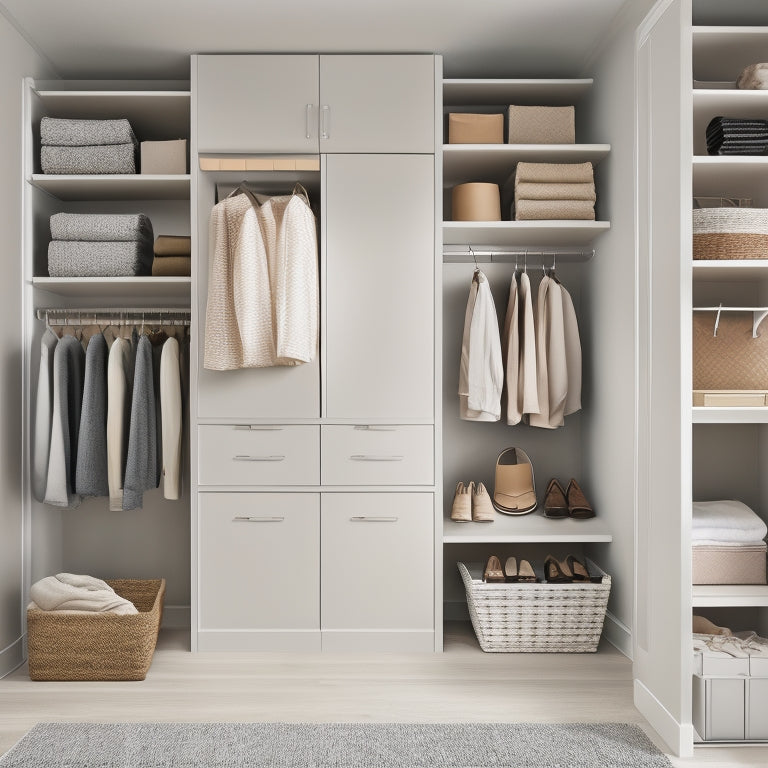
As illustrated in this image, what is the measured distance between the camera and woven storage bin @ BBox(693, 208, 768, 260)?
2.41 m

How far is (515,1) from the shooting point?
2857mm

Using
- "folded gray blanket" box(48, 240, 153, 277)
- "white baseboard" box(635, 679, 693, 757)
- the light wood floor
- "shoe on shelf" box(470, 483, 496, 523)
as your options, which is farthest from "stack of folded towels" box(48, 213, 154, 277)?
"white baseboard" box(635, 679, 693, 757)

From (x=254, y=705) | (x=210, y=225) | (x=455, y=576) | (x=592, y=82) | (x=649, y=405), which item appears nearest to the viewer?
(x=649, y=405)

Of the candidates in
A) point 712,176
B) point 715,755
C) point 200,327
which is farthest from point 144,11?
point 715,755

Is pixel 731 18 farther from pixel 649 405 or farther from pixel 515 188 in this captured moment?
pixel 649 405

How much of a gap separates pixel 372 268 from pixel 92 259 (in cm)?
119

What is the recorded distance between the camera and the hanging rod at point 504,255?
3.43 meters

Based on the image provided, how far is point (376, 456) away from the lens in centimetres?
316

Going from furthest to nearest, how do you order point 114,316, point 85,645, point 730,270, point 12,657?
point 114,316 → point 12,657 → point 85,645 → point 730,270

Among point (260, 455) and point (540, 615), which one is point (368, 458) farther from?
point (540, 615)

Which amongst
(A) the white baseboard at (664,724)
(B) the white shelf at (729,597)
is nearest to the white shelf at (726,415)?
(B) the white shelf at (729,597)

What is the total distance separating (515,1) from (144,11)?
140 cm

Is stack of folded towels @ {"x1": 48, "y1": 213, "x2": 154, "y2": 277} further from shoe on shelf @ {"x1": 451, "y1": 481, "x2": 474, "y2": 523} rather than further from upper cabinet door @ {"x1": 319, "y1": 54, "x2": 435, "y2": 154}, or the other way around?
shoe on shelf @ {"x1": 451, "y1": 481, "x2": 474, "y2": 523}

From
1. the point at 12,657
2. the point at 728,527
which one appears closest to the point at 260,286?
the point at 12,657
